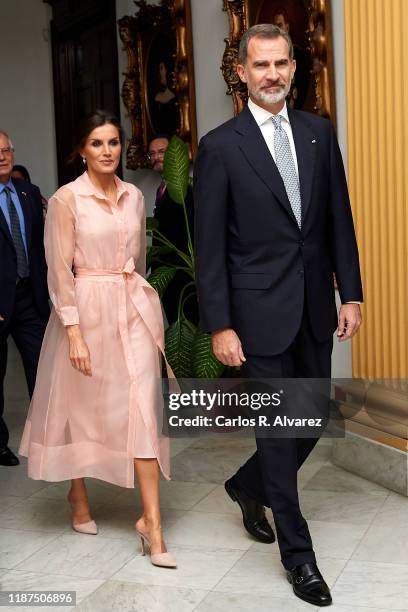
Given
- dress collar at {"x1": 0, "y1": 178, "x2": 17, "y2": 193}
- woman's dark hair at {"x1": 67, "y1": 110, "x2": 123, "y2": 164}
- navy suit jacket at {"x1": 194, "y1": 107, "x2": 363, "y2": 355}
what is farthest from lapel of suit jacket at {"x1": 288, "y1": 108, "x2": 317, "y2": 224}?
dress collar at {"x1": 0, "y1": 178, "x2": 17, "y2": 193}

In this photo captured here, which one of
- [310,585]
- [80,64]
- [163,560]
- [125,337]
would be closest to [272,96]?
[125,337]

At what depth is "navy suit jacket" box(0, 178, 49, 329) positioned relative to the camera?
536 cm

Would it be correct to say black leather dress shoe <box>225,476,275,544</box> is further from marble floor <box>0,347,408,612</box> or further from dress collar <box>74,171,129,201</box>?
dress collar <box>74,171,129,201</box>

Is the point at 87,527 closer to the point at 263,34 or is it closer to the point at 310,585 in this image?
the point at 310,585

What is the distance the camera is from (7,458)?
18.3ft

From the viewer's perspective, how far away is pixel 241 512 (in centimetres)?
445

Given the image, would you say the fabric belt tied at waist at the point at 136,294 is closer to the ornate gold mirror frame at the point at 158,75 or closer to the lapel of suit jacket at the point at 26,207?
the lapel of suit jacket at the point at 26,207

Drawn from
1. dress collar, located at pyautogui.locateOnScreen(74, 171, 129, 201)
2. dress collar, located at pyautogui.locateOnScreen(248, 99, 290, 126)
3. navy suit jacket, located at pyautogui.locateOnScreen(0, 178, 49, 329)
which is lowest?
navy suit jacket, located at pyautogui.locateOnScreen(0, 178, 49, 329)

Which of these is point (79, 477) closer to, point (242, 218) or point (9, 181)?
point (242, 218)

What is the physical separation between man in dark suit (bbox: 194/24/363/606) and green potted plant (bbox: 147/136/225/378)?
7.21ft

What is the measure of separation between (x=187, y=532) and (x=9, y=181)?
7.99 ft

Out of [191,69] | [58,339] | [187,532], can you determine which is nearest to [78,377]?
[58,339]

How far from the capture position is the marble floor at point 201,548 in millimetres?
3469

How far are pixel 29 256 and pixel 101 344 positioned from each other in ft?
5.01
